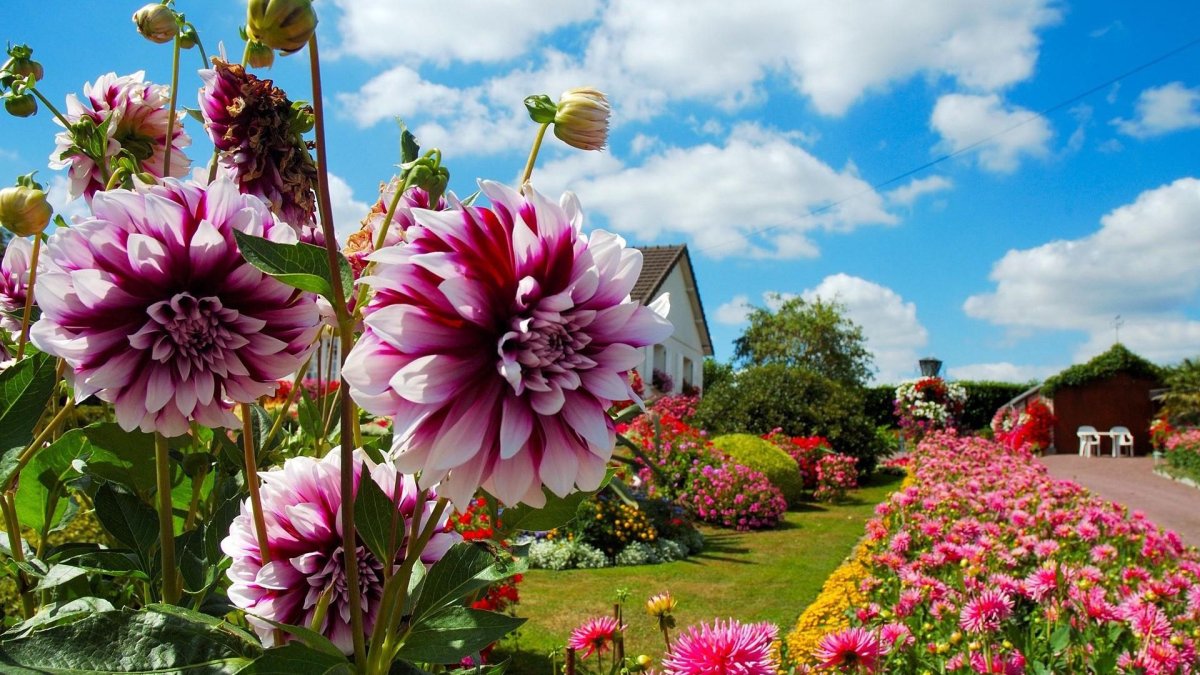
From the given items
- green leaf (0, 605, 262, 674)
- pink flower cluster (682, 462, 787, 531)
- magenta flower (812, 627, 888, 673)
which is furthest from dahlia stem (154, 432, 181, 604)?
pink flower cluster (682, 462, 787, 531)

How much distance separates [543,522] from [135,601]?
28.6 inches

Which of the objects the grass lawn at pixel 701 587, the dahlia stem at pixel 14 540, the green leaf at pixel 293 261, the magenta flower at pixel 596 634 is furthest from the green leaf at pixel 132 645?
the grass lawn at pixel 701 587

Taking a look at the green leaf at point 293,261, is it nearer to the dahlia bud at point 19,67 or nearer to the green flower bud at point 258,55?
the green flower bud at point 258,55

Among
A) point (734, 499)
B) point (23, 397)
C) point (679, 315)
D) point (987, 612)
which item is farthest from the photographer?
point (679, 315)

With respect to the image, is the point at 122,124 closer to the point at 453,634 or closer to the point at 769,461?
the point at 453,634

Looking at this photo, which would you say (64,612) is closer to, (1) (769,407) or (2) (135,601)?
(2) (135,601)

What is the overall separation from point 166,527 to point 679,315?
23.3m

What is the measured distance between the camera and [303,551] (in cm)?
Answer: 83

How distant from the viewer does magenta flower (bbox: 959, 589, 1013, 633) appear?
203 cm

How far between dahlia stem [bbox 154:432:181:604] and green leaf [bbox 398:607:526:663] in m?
0.29

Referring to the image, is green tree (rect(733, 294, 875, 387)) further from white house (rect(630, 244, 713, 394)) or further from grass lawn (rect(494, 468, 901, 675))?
grass lawn (rect(494, 468, 901, 675))

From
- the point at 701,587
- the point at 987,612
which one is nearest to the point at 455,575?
the point at 987,612

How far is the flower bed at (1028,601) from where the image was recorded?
2.02 meters

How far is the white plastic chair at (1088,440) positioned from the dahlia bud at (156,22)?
86.3ft
